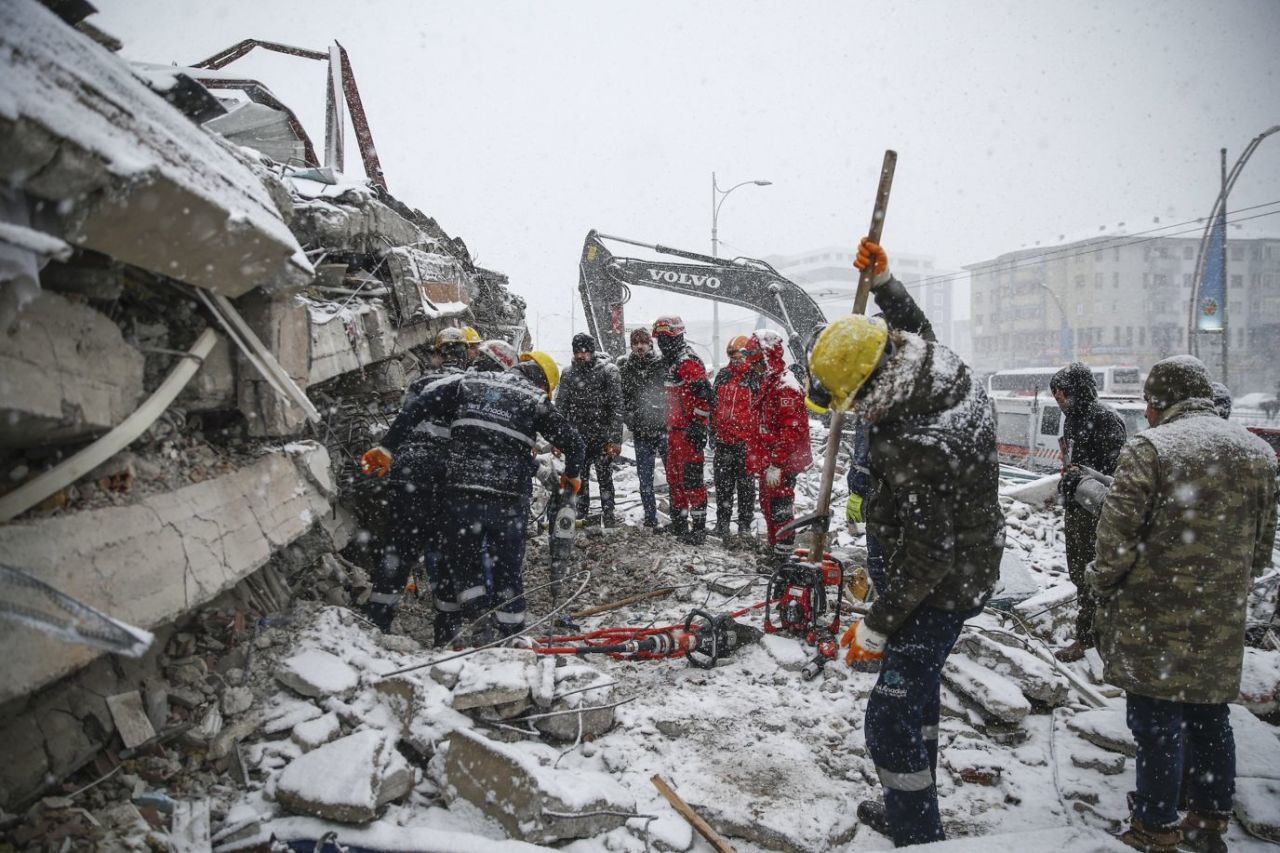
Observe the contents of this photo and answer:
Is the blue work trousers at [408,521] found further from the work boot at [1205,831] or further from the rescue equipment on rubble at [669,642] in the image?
the work boot at [1205,831]

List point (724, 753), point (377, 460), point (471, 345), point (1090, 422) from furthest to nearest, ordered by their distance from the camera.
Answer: point (471, 345) → point (1090, 422) → point (377, 460) → point (724, 753)

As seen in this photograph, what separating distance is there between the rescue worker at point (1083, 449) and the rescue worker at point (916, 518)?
2113 mm

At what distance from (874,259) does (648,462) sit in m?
3.74

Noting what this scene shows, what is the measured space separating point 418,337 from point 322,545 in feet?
7.80

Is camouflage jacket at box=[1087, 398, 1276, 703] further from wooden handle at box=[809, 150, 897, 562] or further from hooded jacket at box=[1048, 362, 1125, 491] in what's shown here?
hooded jacket at box=[1048, 362, 1125, 491]

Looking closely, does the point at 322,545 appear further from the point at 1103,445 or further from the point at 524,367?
the point at 1103,445

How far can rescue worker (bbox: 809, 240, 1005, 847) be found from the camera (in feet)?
6.83

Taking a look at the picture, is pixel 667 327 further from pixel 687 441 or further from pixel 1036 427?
pixel 1036 427

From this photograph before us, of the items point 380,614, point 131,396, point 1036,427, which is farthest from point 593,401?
point 1036,427

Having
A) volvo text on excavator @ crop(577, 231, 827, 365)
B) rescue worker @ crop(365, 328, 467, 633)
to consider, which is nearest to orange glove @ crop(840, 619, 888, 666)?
rescue worker @ crop(365, 328, 467, 633)

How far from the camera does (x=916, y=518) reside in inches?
82.4

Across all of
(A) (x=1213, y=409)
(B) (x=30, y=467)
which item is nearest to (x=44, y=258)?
(B) (x=30, y=467)

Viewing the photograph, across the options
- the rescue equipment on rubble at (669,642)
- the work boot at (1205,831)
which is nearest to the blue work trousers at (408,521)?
the rescue equipment on rubble at (669,642)

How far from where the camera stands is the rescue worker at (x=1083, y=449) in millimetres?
3873
